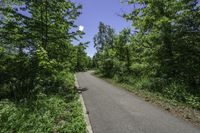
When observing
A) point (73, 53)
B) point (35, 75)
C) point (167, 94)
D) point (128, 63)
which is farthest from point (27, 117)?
point (128, 63)

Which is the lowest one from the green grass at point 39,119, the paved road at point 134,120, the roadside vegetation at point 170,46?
the paved road at point 134,120

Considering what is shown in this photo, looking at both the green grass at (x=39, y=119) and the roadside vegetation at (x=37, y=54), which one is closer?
the green grass at (x=39, y=119)

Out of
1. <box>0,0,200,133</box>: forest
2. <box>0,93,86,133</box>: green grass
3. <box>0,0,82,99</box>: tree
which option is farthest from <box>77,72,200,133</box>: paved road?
<box>0,0,82,99</box>: tree

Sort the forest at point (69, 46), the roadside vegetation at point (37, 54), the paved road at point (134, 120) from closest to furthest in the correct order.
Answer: the paved road at point (134, 120) < the roadside vegetation at point (37, 54) < the forest at point (69, 46)

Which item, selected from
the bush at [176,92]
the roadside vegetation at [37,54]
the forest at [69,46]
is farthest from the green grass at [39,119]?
the bush at [176,92]

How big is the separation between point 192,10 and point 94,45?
49.3 meters

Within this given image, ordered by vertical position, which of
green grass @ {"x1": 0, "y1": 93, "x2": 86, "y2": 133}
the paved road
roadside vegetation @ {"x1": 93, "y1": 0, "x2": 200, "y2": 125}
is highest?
roadside vegetation @ {"x1": 93, "y1": 0, "x2": 200, "y2": 125}

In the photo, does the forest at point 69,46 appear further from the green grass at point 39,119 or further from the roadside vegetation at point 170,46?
the green grass at point 39,119

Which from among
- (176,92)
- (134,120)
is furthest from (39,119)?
(176,92)

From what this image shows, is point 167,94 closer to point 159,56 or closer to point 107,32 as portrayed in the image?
point 159,56

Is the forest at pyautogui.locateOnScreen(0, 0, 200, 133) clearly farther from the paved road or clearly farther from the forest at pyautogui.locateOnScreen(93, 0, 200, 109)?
the paved road

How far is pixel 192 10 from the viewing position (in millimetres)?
10133

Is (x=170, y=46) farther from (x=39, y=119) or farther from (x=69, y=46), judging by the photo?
(x=39, y=119)

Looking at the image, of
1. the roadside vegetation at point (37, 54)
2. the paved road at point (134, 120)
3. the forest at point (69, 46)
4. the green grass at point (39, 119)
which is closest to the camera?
the green grass at point (39, 119)
